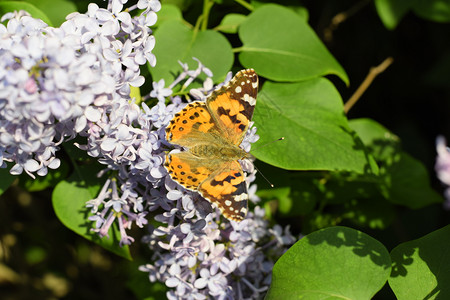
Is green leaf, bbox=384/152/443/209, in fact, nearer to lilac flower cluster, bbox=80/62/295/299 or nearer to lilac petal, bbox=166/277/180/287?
lilac flower cluster, bbox=80/62/295/299

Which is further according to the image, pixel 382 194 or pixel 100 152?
pixel 382 194

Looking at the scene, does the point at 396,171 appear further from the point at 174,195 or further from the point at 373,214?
the point at 174,195

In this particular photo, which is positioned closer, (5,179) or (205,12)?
(5,179)

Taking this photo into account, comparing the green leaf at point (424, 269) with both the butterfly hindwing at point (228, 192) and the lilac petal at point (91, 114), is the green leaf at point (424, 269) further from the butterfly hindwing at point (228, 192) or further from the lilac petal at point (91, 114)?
the lilac petal at point (91, 114)

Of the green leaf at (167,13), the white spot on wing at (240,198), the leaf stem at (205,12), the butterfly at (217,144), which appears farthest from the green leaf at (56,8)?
the white spot on wing at (240,198)

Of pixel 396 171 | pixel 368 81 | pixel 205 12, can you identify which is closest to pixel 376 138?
pixel 396 171

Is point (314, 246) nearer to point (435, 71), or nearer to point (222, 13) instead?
point (222, 13)

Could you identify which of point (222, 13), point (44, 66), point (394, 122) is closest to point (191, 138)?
point (44, 66)
